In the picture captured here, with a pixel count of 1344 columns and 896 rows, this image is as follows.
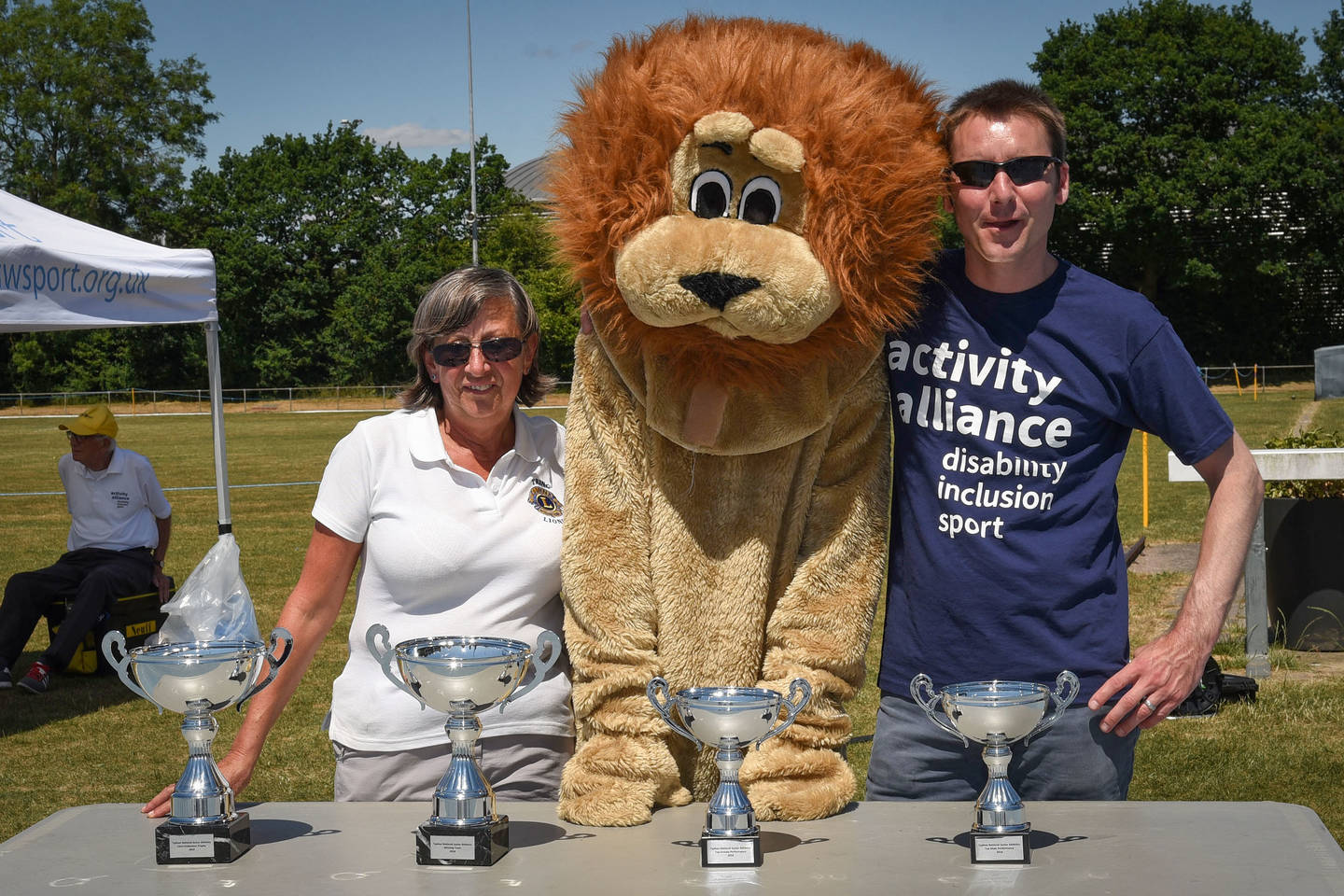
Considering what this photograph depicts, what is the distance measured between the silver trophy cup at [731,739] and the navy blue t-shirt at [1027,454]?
0.66 metres

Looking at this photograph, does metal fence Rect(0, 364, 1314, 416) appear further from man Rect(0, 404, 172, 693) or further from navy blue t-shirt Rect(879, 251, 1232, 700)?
navy blue t-shirt Rect(879, 251, 1232, 700)

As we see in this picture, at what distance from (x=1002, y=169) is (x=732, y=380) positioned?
2.53 feet

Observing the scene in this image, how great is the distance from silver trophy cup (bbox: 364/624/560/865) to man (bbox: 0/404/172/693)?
20.9 feet

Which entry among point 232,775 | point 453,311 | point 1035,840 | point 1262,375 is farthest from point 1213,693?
point 1262,375

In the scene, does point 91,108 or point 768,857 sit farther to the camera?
Result: point 91,108

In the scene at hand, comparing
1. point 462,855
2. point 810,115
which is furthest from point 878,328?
point 462,855

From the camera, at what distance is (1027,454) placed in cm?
283

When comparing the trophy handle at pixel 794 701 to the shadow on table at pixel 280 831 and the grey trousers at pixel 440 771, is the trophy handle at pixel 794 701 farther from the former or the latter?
the shadow on table at pixel 280 831

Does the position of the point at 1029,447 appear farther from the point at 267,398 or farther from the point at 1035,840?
the point at 267,398

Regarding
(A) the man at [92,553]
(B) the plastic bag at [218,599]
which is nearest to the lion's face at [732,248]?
(B) the plastic bag at [218,599]

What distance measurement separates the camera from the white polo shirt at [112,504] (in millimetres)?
8398

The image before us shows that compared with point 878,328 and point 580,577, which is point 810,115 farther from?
point 580,577

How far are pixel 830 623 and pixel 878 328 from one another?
2.04ft

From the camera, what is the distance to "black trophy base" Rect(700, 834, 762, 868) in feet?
7.52
